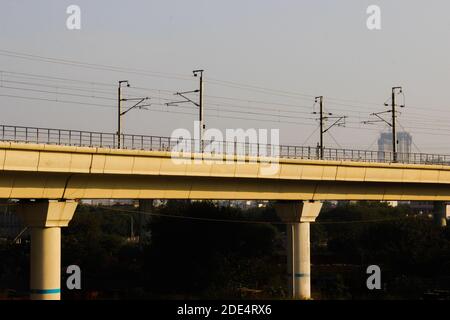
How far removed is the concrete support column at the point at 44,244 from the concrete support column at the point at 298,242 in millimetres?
21032

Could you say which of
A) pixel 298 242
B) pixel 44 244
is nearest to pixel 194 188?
pixel 44 244

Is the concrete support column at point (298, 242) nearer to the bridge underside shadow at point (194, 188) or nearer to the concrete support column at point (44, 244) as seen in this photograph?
the bridge underside shadow at point (194, 188)

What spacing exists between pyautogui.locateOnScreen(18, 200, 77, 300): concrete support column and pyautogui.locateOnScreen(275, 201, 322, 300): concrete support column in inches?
828

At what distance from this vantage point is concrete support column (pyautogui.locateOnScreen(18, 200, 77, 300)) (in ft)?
137

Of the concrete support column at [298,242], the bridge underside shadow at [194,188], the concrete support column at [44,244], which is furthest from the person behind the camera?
the concrete support column at [298,242]

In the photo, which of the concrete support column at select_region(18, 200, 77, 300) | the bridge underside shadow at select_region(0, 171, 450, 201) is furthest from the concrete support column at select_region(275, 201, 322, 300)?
the concrete support column at select_region(18, 200, 77, 300)

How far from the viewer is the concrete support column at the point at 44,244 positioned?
137ft

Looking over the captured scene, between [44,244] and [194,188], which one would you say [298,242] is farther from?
[44,244]

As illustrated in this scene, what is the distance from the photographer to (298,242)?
5903cm

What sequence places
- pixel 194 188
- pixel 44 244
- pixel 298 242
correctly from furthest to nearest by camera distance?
pixel 298 242 < pixel 194 188 < pixel 44 244

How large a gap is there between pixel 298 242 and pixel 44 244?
23.3m

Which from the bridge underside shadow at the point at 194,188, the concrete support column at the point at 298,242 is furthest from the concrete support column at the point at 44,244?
the concrete support column at the point at 298,242

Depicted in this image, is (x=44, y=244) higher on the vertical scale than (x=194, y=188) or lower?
lower

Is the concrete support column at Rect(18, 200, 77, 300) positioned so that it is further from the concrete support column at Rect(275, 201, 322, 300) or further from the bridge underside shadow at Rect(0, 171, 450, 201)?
the concrete support column at Rect(275, 201, 322, 300)
